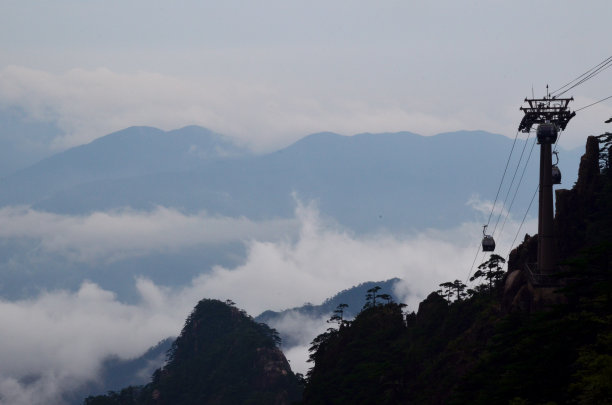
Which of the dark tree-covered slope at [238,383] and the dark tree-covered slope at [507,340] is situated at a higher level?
the dark tree-covered slope at [238,383]

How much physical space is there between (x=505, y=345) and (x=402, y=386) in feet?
120

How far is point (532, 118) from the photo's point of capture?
6294 centimetres

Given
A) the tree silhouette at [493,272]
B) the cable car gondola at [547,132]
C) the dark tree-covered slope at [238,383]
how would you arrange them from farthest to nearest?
the dark tree-covered slope at [238,383] → the tree silhouette at [493,272] → the cable car gondola at [547,132]

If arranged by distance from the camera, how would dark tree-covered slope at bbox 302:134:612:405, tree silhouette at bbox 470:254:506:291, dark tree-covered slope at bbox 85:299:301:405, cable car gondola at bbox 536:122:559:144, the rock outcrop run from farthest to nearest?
1. dark tree-covered slope at bbox 85:299:301:405
2. tree silhouette at bbox 470:254:506:291
3. the rock outcrop
4. cable car gondola at bbox 536:122:559:144
5. dark tree-covered slope at bbox 302:134:612:405

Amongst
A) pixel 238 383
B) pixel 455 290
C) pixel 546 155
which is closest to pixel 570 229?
pixel 546 155

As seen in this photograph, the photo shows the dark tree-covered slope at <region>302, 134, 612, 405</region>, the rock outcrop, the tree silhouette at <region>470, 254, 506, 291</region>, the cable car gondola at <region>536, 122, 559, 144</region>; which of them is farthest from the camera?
the tree silhouette at <region>470, 254, 506, 291</region>

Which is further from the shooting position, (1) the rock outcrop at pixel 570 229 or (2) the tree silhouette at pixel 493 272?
(2) the tree silhouette at pixel 493 272

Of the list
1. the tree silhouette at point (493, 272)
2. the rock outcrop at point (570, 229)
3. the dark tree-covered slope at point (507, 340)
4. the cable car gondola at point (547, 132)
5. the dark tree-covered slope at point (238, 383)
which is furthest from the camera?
the dark tree-covered slope at point (238, 383)

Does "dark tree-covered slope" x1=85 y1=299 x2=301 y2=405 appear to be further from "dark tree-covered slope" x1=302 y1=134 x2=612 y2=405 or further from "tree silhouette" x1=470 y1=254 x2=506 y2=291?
"tree silhouette" x1=470 y1=254 x2=506 y2=291

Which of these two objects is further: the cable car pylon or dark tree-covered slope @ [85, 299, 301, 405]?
dark tree-covered slope @ [85, 299, 301, 405]

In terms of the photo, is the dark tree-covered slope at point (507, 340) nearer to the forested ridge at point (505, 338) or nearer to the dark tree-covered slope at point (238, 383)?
the forested ridge at point (505, 338)

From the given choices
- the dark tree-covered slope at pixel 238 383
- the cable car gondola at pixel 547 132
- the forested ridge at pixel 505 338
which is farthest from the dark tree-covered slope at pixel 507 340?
the dark tree-covered slope at pixel 238 383

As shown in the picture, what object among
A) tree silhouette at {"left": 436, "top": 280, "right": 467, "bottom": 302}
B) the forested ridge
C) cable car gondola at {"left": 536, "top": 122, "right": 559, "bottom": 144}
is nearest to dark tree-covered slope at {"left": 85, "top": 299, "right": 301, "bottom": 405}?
the forested ridge

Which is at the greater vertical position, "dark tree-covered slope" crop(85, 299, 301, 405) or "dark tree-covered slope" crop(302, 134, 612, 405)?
"dark tree-covered slope" crop(85, 299, 301, 405)
